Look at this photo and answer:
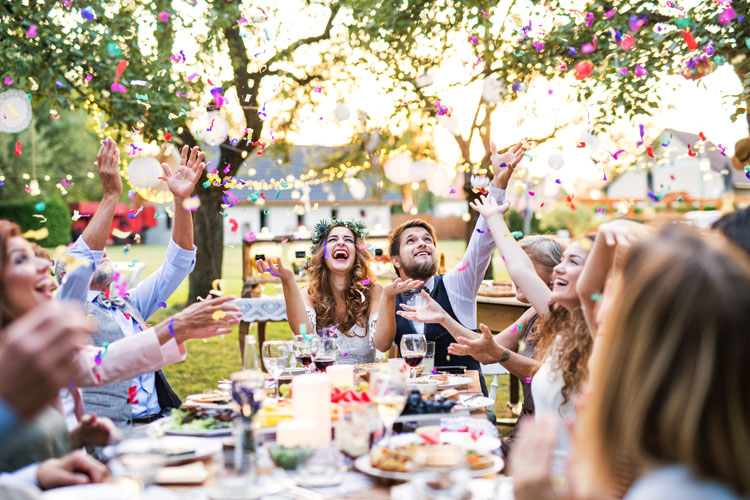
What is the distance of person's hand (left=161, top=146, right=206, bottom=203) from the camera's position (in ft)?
10.9

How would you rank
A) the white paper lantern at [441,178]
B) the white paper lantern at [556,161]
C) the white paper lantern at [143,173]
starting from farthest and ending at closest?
the white paper lantern at [441,178] → the white paper lantern at [556,161] → the white paper lantern at [143,173]

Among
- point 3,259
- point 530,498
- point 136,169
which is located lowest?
point 530,498

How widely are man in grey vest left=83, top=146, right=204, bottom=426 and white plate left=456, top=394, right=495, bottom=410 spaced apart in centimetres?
135

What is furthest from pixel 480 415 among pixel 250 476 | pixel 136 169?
pixel 136 169

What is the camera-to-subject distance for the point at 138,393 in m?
3.17

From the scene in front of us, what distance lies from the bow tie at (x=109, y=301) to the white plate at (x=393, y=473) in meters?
1.81

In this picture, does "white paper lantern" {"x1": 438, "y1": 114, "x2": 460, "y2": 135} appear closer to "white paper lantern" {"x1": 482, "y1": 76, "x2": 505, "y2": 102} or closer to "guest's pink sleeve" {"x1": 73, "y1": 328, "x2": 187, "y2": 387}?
"white paper lantern" {"x1": 482, "y1": 76, "x2": 505, "y2": 102}

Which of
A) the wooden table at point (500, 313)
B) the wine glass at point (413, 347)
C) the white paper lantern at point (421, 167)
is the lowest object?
the wooden table at point (500, 313)

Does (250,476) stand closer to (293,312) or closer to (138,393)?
(138,393)

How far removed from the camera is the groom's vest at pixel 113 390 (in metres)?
2.94

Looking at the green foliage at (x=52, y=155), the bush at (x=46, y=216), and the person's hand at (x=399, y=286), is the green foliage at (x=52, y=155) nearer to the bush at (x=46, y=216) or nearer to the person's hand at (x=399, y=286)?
the bush at (x=46, y=216)

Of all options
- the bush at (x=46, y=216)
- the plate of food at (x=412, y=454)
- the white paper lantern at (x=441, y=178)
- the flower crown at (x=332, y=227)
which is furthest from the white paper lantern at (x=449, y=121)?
the bush at (x=46, y=216)

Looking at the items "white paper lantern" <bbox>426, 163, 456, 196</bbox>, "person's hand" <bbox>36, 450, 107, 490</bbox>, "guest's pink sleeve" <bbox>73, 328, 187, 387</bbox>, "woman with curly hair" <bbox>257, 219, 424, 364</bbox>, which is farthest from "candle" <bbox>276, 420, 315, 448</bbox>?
"white paper lantern" <bbox>426, 163, 456, 196</bbox>

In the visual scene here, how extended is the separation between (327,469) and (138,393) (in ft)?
5.42
